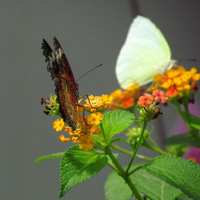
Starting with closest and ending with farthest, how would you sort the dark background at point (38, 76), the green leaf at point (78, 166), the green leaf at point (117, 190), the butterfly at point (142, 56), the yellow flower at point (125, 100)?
1. the green leaf at point (78, 166)
2. the green leaf at point (117, 190)
3. the yellow flower at point (125, 100)
4. the butterfly at point (142, 56)
5. the dark background at point (38, 76)

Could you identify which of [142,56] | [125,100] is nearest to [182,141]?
[125,100]

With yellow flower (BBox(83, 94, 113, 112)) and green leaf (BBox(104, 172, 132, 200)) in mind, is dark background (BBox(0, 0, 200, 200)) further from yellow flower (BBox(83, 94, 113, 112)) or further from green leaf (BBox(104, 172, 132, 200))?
yellow flower (BBox(83, 94, 113, 112))

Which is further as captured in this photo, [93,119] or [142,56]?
[142,56]

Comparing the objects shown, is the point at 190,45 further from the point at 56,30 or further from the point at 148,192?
the point at 148,192

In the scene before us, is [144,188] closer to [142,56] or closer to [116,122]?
[116,122]

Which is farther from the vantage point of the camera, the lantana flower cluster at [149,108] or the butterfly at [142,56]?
the butterfly at [142,56]

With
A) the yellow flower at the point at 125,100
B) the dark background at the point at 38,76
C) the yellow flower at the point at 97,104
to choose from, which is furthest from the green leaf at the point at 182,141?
the dark background at the point at 38,76

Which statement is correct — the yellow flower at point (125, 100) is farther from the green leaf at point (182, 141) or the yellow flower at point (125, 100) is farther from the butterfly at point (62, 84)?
the butterfly at point (62, 84)
